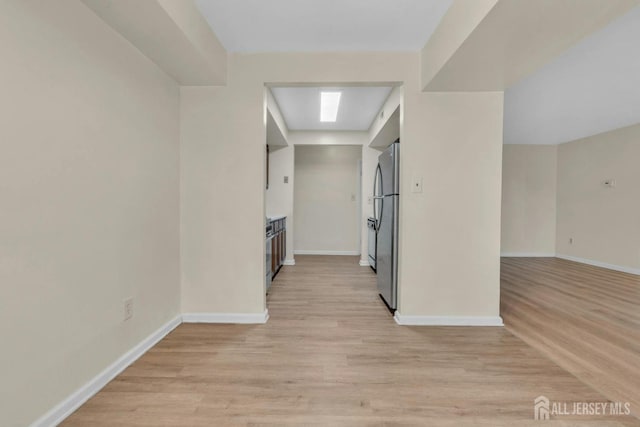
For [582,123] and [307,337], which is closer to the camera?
[307,337]

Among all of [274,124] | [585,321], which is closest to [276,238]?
[274,124]

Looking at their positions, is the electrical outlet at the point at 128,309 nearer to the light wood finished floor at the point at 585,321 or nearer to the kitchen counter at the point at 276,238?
the kitchen counter at the point at 276,238

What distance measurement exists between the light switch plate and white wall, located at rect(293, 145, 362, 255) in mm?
3642

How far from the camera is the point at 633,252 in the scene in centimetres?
450

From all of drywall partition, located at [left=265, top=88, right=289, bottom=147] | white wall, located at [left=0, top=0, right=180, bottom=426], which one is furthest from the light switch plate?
white wall, located at [left=0, top=0, right=180, bottom=426]

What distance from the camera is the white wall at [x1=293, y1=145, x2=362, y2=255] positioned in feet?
20.2

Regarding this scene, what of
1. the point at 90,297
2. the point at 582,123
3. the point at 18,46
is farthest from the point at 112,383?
the point at 582,123

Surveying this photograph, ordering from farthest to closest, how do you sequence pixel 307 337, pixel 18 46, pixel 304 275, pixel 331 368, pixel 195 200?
pixel 304 275 → pixel 195 200 → pixel 307 337 → pixel 331 368 → pixel 18 46

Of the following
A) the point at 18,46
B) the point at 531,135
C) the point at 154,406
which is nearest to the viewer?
the point at 18,46

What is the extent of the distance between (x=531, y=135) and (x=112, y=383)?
6.72 m

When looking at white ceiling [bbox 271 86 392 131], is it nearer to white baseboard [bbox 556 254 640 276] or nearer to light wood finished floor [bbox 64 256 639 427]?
light wood finished floor [bbox 64 256 639 427]

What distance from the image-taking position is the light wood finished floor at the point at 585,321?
180cm

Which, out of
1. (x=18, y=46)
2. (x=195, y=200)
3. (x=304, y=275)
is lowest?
(x=304, y=275)

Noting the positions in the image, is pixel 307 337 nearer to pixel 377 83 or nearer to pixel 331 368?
pixel 331 368
